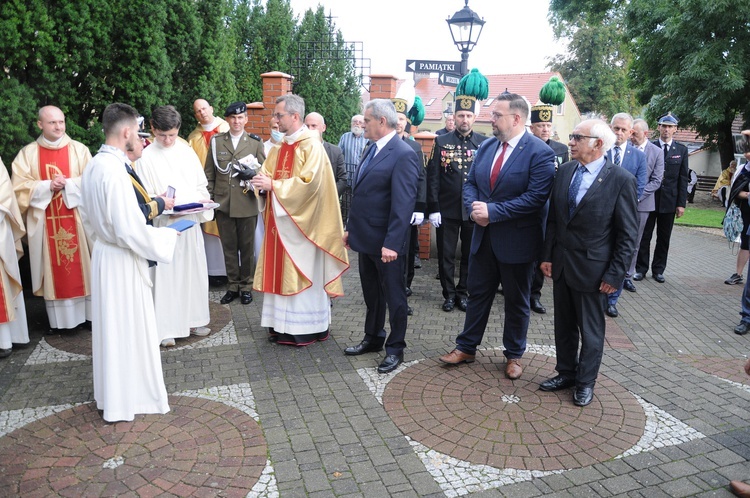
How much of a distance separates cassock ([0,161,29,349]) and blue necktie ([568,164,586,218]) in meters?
4.76

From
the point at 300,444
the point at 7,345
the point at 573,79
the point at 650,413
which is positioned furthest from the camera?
the point at 573,79

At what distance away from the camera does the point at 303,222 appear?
556 centimetres

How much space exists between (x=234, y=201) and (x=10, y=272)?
8.02 feet

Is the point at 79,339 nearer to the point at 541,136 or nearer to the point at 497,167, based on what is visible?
the point at 497,167

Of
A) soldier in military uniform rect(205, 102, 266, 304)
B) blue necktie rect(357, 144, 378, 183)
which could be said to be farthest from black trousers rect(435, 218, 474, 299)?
soldier in military uniform rect(205, 102, 266, 304)

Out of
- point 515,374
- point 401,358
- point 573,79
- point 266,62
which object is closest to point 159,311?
point 401,358

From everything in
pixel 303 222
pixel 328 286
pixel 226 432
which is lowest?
pixel 226 432

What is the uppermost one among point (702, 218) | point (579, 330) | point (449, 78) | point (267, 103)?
point (449, 78)

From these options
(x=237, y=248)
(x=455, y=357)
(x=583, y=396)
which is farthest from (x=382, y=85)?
(x=583, y=396)

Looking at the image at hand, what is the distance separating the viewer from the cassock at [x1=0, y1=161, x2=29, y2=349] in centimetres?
533

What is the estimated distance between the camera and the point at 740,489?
11.1ft

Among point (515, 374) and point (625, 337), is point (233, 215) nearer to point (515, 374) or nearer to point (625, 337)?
point (515, 374)

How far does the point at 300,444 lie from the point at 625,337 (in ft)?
12.5

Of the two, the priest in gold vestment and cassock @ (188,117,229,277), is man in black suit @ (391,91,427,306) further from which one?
cassock @ (188,117,229,277)
